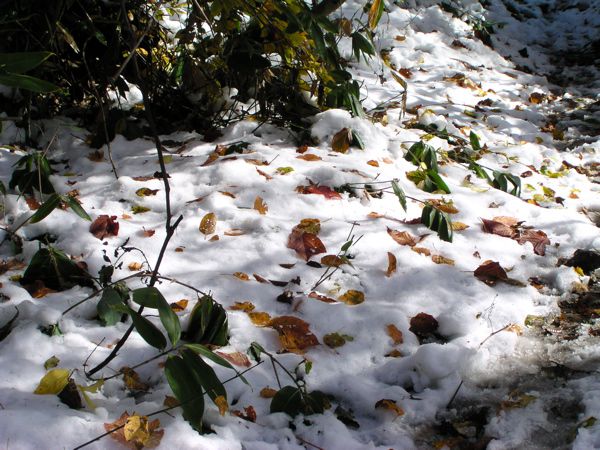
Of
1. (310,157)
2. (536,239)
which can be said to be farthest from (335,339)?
(310,157)

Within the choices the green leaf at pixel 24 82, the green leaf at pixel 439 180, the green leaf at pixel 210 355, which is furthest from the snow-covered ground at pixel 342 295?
the green leaf at pixel 24 82

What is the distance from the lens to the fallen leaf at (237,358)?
1.30 meters

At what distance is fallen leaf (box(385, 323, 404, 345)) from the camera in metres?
1.47

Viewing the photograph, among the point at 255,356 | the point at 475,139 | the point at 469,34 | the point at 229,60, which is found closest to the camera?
the point at 255,356

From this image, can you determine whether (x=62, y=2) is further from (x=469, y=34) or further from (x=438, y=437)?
(x=469, y=34)

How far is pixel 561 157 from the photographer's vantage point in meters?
3.12

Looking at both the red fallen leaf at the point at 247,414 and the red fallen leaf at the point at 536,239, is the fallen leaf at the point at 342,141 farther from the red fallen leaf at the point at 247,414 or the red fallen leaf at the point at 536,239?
the red fallen leaf at the point at 247,414

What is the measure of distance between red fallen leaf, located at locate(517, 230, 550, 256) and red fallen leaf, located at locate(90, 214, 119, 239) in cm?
155

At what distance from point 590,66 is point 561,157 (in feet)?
8.73

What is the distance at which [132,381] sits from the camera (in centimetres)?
120

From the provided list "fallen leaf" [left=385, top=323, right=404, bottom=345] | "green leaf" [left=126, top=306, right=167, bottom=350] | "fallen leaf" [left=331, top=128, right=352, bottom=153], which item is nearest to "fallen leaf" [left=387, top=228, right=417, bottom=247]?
"fallen leaf" [left=385, top=323, right=404, bottom=345]

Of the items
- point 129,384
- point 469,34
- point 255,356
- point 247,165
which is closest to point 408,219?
point 247,165

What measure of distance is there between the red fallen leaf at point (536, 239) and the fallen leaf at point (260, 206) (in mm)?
1024

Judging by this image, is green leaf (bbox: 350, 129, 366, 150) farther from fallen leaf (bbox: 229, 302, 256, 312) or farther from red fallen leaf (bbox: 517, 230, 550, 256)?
fallen leaf (bbox: 229, 302, 256, 312)
